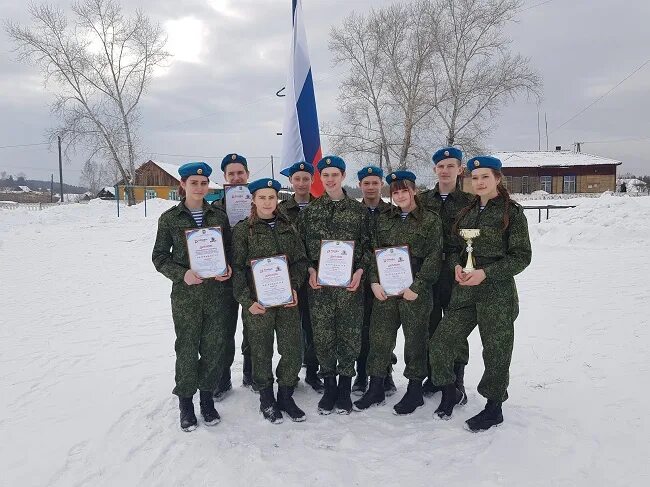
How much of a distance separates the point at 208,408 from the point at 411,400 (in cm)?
172

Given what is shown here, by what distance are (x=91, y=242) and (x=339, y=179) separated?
1428 centimetres

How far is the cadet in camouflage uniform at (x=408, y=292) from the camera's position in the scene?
12.1 ft

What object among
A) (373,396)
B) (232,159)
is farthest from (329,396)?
(232,159)

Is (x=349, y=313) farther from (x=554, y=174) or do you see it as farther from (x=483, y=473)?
(x=554, y=174)

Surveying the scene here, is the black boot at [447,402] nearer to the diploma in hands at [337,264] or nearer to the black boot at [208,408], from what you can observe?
the diploma in hands at [337,264]

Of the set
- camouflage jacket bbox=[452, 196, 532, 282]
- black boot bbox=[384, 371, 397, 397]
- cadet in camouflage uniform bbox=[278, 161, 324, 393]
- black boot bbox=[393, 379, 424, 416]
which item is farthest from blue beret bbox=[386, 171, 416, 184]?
black boot bbox=[384, 371, 397, 397]

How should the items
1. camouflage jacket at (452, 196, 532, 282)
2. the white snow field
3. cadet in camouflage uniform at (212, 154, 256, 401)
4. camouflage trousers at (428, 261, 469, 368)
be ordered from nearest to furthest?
the white snow field, camouflage jacket at (452, 196, 532, 282), camouflage trousers at (428, 261, 469, 368), cadet in camouflage uniform at (212, 154, 256, 401)

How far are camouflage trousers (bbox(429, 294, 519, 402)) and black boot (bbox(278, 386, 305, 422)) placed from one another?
1151mm

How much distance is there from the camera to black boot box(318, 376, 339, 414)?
12.8 ft

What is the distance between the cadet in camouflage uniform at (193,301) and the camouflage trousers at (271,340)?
288mm

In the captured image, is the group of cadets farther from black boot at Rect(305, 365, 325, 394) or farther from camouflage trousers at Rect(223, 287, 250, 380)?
black boot at Rect(305, 365, 325, 394)

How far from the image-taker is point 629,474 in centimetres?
295

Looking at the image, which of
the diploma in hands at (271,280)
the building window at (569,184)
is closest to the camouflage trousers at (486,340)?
the diploma in hands at (271,280)

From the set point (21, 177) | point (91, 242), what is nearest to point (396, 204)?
point (91, 242)
